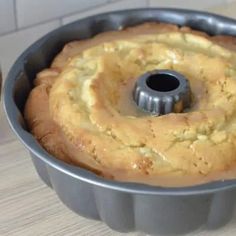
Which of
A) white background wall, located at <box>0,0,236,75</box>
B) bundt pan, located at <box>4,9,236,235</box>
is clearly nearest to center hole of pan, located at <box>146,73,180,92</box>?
bundt pan, located at <box>4,9,236,235</box>

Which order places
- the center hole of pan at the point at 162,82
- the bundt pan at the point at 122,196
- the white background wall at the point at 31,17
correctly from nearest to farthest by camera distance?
the bundt pan at the point at 122,196 → the center hole of pan at the point at 162,82 → the white background wall at the point at 31,17

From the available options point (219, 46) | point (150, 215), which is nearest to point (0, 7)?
point (219, 46)

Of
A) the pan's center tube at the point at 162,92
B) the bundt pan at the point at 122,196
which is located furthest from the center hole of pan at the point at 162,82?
the bundt pan at the point at 122,196

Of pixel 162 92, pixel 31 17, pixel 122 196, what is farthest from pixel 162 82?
pixel 31 17

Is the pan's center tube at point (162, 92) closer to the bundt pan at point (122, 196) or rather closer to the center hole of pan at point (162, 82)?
the center hole of pan at point (162, 82)

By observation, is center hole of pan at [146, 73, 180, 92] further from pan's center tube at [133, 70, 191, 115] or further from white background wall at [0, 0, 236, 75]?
white background wall at [0, 0, 236, 75]

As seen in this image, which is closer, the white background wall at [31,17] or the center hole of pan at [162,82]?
the center hole of pan at [162,82]

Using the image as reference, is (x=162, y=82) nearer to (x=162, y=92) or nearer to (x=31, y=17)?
(x=162, y=92)
